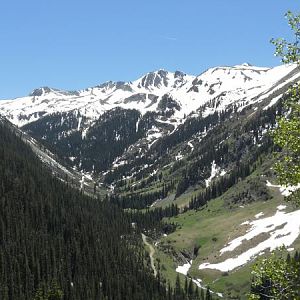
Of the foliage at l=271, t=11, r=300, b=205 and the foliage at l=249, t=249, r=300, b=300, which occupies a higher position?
the foliage at l=271, t=11, r=300, b=205

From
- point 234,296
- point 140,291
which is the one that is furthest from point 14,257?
point 234,296

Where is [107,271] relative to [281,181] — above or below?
below

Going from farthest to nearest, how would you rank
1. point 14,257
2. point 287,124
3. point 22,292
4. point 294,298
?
1. point 14,257
2. point 22,292
3. point 287,124
4. point 294,298

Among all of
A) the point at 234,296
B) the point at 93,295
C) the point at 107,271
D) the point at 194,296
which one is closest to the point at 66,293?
the point at 93,295

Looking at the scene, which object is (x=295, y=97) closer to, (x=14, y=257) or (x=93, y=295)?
(x=93, y=295)

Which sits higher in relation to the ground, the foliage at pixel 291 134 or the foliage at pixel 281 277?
the foliage at pixel 291 134

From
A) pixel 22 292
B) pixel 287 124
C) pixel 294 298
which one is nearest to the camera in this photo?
pixel 294 298

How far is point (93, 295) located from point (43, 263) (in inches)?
1108

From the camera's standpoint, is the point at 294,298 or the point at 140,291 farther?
the point at 140,291

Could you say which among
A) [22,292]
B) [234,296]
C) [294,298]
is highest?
[294,298]

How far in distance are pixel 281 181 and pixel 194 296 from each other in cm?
16575

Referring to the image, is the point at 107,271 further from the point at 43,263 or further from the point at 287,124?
the point at 287,124

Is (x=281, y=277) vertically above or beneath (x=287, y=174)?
beneath

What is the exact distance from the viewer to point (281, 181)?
2253 centimetres
